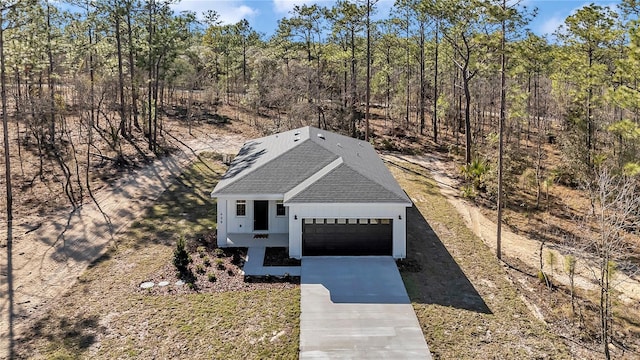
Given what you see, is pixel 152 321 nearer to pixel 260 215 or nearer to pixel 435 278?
pixel 260 215

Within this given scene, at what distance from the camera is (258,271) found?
15.7 metres

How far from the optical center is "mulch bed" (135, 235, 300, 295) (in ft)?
48.0

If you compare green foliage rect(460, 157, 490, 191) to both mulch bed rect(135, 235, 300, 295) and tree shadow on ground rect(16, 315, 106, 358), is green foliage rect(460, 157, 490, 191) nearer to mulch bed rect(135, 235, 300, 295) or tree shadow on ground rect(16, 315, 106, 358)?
mulch bed rect(135, 235, 300, 295)

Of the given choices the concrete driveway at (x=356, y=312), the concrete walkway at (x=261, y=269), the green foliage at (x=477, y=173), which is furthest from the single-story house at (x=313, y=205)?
the green foliage at (x=477, y=173)

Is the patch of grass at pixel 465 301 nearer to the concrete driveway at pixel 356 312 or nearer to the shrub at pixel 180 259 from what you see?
the concrete driveway at pixel 356 312

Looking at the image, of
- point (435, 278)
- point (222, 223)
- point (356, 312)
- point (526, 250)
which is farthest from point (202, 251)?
point (526, 250)

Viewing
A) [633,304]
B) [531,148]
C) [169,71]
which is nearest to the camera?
[633,304]

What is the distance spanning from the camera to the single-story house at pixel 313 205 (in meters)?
16.7

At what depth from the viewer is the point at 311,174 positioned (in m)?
19.3

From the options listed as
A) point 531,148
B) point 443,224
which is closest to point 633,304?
point 443,224

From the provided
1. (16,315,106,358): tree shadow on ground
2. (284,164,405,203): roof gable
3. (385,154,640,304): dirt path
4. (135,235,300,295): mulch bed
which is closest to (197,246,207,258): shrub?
(135,235,300,295): mulch bed

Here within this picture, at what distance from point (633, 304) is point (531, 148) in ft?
82.5

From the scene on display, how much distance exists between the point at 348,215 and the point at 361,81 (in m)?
34.6

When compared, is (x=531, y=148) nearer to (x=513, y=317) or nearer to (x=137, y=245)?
(x=513, y=317)
